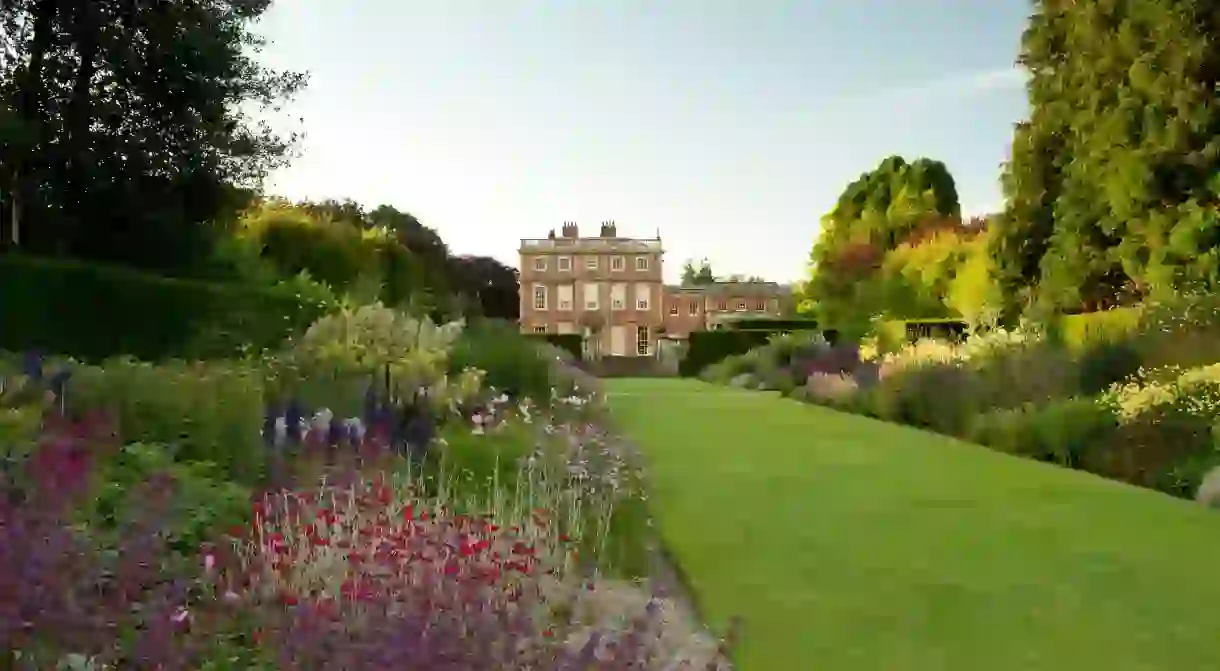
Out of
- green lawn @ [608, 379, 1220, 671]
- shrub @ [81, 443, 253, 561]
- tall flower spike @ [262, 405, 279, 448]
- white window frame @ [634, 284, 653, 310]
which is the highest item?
white window frame @ [634, 284, 653, 310]

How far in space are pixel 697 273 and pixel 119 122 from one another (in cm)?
6734

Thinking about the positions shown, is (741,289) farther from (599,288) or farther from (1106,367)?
(1106,367)

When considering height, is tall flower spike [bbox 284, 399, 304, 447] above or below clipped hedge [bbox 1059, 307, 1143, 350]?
below

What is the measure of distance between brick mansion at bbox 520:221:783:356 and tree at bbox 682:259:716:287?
23.2 m

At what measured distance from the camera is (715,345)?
112ft

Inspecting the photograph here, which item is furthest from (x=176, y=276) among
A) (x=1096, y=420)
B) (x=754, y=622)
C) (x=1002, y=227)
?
(x=1002, y=227)

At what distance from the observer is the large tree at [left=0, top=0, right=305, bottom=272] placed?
11930 mm

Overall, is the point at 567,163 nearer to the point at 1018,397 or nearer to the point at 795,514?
the point at 1018,397

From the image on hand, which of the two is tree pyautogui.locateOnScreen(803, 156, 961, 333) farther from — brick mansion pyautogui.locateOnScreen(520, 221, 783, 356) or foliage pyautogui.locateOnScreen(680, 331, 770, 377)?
brick mansion pyautogui.locateOnScreen(520, 221, 783, 356)

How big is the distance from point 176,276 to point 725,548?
9648 millimetres

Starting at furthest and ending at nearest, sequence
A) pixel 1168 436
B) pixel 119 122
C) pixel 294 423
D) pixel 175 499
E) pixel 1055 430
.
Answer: pixel 119 122
pixel 1055 430
pixel 1168 436
pixel 294 423
pixel 175 499

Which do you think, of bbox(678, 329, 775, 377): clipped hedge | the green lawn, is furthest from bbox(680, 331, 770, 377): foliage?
the green lawn

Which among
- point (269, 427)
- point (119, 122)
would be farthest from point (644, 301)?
point (269, 427)

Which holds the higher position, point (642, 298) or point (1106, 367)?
point (642, 298)
